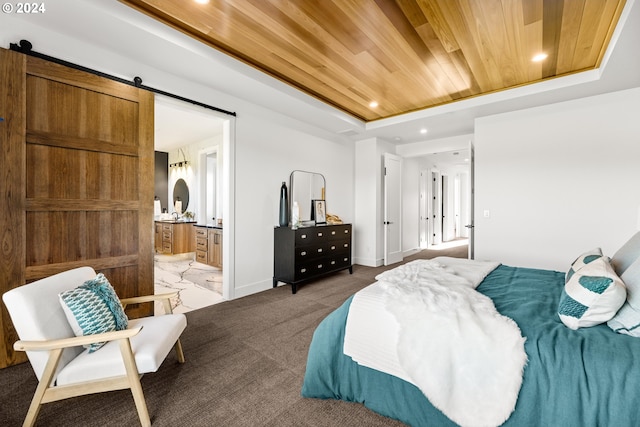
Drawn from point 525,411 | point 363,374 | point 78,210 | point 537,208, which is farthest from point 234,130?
point 537,208

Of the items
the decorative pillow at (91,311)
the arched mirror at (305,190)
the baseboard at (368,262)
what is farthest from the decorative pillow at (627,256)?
the baseboard at (368,262)

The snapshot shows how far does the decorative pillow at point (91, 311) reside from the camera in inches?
61.1

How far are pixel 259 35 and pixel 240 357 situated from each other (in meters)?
2.79

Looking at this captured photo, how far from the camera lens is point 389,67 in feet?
10.1

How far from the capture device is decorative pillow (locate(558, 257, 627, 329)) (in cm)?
132

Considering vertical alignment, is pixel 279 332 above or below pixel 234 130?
below

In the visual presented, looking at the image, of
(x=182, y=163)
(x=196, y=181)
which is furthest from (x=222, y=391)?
(x=182, y=163)

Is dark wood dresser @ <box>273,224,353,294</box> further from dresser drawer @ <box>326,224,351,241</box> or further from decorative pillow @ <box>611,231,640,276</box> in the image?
decorative pillow @ <box>611,231,640,276</box>

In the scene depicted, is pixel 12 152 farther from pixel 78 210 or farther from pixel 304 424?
pixel 304 424

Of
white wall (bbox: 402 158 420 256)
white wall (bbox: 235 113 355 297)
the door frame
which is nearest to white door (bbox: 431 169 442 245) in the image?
white wall (bbox: 402 158 420 256)

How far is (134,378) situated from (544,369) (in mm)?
2000

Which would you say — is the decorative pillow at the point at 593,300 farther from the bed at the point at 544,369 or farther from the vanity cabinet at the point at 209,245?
the vanity cabinet at the point at 209,245

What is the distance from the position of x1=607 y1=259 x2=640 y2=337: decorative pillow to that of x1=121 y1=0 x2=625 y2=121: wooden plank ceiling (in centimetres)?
208

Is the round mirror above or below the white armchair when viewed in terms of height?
above
